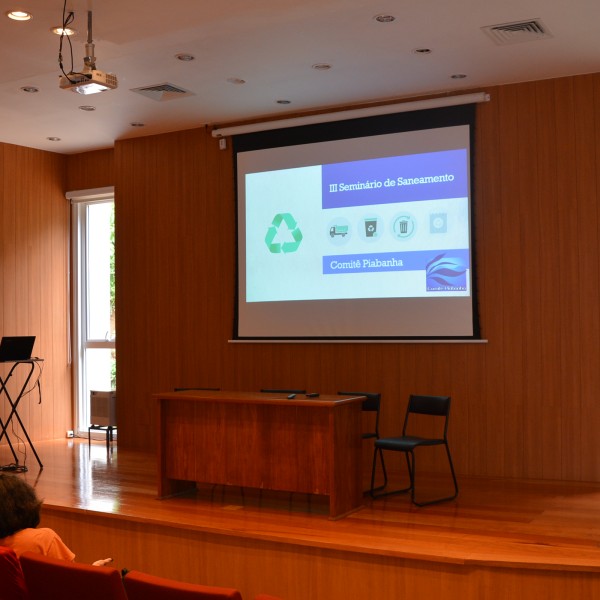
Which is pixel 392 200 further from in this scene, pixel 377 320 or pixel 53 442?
pixel 53 442

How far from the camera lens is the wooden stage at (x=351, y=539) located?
14.3ft

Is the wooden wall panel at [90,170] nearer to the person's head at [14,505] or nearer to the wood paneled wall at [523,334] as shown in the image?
the wood paneled wall at [523,334]

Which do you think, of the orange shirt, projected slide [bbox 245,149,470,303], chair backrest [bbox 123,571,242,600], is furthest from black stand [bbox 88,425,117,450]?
chair backrest [bbox 123,571,242,600]

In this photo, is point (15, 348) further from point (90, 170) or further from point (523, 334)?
point (523, 334)

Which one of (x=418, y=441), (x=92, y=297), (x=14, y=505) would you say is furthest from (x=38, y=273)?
(x=14, y=505)

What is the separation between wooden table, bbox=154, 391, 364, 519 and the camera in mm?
5457

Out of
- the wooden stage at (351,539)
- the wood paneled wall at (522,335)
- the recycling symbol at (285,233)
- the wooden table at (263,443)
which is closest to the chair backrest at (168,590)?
the wooden stage at (351,539)

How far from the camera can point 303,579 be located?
4.76 m

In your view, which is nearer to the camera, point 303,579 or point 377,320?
point 303,579

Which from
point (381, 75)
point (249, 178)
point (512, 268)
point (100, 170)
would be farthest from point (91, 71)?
point (100, 170)

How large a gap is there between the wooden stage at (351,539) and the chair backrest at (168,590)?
2.12 m

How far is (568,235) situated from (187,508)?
3719mm

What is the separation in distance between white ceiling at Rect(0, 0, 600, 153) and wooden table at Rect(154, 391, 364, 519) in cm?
259

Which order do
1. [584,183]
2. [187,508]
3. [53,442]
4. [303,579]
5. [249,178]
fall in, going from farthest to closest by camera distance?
Answer: [53,442] → [249,178] → [584,183] → [187,508] → [303,579]
